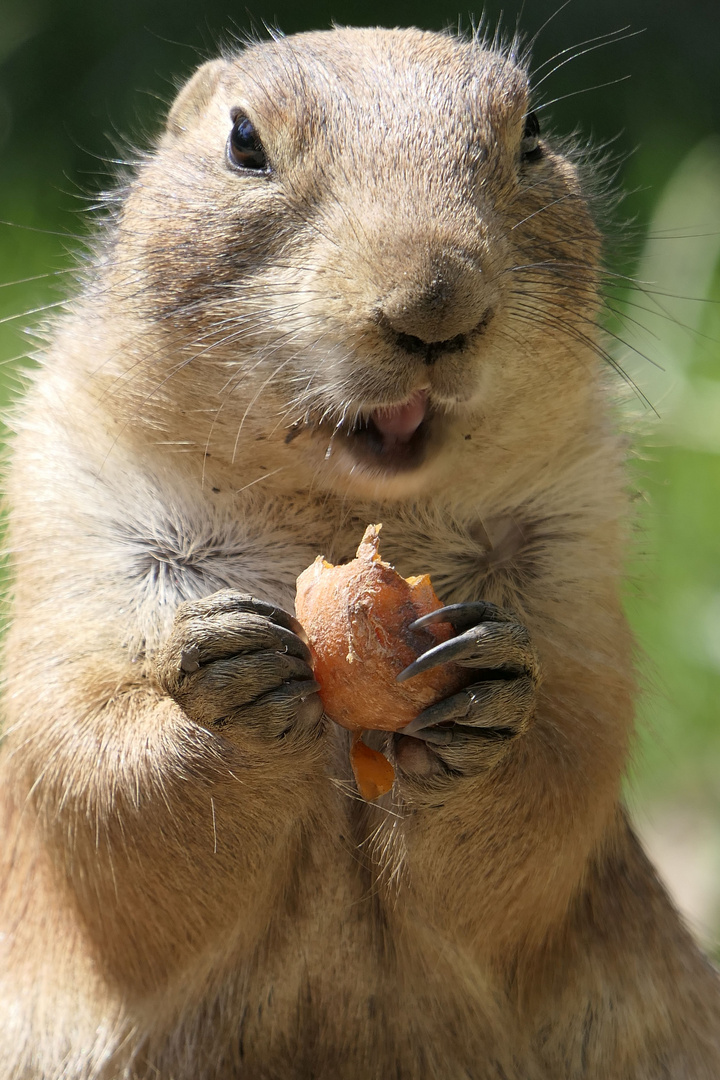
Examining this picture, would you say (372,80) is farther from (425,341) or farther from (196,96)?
(425,341)

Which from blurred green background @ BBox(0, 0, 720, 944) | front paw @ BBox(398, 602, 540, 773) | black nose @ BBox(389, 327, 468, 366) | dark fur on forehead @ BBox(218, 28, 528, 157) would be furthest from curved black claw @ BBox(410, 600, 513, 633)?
blurred green background @ BBox(0, 0, 720, 944)

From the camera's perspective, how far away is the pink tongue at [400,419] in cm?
304

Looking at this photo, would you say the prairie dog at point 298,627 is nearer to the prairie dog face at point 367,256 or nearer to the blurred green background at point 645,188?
the prairie dog face at point 367,256

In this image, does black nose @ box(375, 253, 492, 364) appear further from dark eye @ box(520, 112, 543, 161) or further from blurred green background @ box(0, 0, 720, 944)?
blurred green background @ box(0, 0, 720, 944)

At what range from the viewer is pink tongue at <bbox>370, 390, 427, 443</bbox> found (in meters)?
3.04

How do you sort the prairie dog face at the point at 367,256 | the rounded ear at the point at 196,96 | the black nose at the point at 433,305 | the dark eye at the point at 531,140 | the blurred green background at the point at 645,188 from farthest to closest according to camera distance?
the blurred green background at the point at 645,188 < the rounded ear at the point at 196,96 < the dark eye at the point at 531,140 < the prairie dog face at the point at 367,256 < the black nose at the point at 433,305

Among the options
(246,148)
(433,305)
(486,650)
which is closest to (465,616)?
(486,650)

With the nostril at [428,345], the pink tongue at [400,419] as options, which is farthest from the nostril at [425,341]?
the pink tongue at [400,419]

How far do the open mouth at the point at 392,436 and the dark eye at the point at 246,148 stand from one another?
0.79m

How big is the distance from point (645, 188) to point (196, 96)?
2.17 meters

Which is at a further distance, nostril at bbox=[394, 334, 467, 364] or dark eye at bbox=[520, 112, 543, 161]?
dark eye at bbox=[520, 112, 543, 161]

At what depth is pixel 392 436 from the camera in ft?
10.2

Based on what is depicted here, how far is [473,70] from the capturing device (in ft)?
11.6

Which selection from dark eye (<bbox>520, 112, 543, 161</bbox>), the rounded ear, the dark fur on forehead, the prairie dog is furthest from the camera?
the rounded ear
